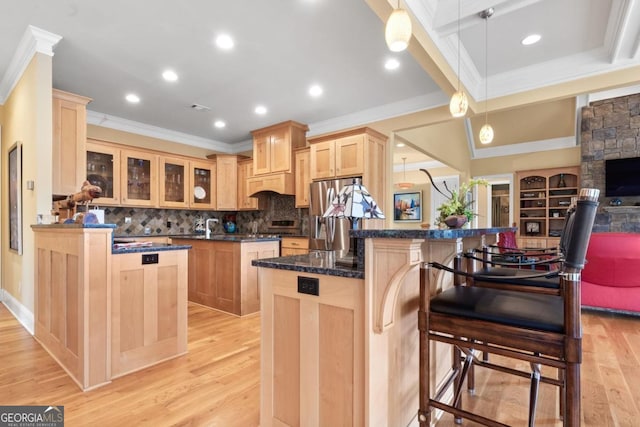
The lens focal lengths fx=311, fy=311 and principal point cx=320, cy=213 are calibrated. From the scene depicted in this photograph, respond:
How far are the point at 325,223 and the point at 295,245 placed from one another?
0.61m

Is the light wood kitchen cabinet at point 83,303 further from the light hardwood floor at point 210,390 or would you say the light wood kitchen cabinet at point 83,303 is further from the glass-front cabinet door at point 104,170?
the glass-front cabinet door at point 104,170

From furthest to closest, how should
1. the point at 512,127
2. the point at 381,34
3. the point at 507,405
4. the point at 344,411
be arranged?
the point at 512,127 < the point at 381,34 < the point at 507,405 < the point at 344,411

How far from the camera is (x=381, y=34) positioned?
8.70 ft

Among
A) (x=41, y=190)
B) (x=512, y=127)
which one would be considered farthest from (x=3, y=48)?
(x=512, y=127)

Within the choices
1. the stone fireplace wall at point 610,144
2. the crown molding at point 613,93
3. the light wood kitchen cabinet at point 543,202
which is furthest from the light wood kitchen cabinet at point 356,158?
the light wood kitchen cabinet at point 543,202

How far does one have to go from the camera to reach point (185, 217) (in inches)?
228

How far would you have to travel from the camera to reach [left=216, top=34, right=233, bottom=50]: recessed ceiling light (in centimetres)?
269

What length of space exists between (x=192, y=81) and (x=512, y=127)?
22.0 feet

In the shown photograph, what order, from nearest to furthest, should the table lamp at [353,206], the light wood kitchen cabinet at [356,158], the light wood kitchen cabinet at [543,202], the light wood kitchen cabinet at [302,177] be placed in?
the table lamp at [353,206] → the light wood kitchen cabinet at [356,158] → the light wood kitchen cabinet at [302,177] → the light wood kitchen cabinet at [543,202]

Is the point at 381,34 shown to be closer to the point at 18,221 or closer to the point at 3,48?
the point at 3,48

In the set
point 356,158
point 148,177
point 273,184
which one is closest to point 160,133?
point 148,177

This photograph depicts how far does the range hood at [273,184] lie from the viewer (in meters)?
4.96

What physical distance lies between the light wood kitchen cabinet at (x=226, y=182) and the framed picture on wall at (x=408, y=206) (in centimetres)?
492

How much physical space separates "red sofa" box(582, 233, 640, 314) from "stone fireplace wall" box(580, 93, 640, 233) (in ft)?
7.55
